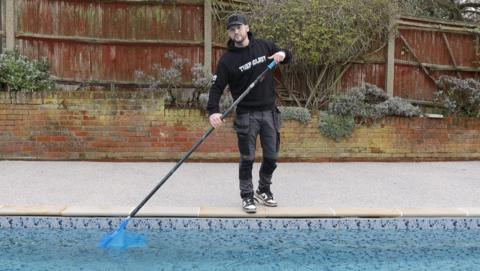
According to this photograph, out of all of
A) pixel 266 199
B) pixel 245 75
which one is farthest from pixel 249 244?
pixel 245 75

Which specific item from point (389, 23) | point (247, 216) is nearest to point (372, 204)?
point (247, 216)

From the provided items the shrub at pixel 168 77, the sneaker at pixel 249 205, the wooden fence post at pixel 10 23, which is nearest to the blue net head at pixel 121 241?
the sneaker at pixel 249 205

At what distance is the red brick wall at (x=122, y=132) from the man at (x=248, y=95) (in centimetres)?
256

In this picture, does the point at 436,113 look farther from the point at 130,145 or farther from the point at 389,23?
the point at 130,145

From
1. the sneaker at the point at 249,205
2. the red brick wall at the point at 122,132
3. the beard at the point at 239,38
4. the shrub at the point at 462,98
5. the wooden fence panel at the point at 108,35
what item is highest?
the wooden fence panel at the point at 108,35

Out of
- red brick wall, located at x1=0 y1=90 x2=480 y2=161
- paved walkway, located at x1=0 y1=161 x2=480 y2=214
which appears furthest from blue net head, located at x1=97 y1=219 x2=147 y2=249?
red brick wall, located at x1=0 y1=90 x2=480 y2=161

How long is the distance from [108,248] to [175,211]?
0.71m

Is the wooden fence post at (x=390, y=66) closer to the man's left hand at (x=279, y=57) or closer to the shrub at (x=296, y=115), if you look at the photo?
the shrub at (x=296, y=115)

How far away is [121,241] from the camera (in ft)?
13.0

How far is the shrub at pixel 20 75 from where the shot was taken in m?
6.93

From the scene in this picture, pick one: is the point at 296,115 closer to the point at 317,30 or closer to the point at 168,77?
the point at 317,30

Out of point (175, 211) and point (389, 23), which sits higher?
point (389, 23)

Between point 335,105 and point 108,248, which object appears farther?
point 335,105

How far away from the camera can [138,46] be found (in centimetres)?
789
